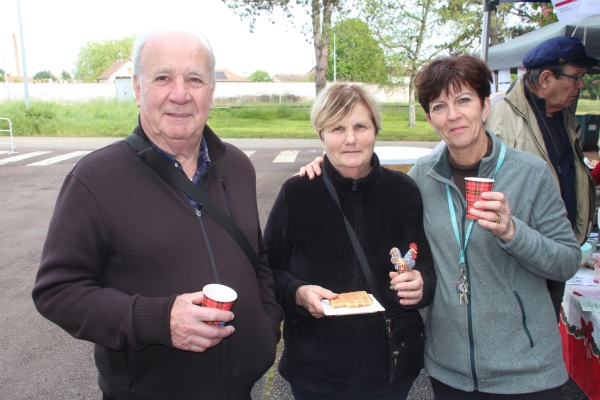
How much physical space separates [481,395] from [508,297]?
438 millimetres

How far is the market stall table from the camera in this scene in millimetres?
2791

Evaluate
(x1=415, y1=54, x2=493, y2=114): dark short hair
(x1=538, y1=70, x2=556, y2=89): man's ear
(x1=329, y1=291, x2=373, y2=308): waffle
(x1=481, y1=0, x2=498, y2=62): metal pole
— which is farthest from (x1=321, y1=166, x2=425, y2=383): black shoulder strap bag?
(x1=481, y1=0, x2=498, y2=62): metal pole

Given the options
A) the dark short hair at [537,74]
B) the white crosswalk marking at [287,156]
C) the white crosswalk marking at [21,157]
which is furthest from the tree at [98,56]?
the dark short hair at [537,74]

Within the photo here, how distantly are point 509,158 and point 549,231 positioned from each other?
34 centimetres

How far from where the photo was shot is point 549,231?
191 centimetres

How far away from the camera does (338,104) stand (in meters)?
2.06

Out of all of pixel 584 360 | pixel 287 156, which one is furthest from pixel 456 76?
pixel 287 156

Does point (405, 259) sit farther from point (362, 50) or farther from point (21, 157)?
point (362, 50)

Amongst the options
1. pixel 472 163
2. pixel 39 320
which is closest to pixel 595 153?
pixel 472 163

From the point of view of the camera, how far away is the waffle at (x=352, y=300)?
184 centimetres

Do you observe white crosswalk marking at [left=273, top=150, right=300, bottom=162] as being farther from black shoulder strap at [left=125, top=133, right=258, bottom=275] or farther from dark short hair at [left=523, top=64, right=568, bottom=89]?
black shoulder strap at [left=125, top=133, right=258, bottom=275]

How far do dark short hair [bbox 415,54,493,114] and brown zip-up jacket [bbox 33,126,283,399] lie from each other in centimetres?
101

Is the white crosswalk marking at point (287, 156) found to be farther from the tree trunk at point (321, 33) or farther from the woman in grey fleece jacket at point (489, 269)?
the woman in grey fleece jacket at point (489, 269)

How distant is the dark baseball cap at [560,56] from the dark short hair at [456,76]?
137 centimetres
